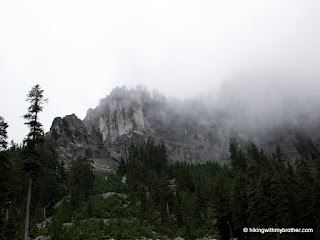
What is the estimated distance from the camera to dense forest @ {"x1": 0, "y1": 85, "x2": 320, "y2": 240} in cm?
3378

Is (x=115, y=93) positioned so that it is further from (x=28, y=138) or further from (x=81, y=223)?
(x=28, y=138)

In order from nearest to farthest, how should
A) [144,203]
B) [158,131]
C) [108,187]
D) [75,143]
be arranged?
[144,203]
[108,187]
[75,143]
[158,131]

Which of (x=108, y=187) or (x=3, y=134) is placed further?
(x=108, y=187)

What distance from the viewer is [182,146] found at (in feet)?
586

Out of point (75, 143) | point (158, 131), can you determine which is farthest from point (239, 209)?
point (158, 131)

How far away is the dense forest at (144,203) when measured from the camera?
3378cm

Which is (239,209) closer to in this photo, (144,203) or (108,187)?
(144,203)

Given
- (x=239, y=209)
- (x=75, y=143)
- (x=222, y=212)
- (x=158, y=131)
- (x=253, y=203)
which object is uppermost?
(x=158, y=131)

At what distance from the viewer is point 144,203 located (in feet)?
196

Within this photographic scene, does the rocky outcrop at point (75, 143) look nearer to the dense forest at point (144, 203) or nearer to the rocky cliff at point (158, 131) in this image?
the rocky cliff at point (158, 131)

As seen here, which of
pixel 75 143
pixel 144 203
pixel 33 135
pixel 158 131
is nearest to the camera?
pixel 33 135

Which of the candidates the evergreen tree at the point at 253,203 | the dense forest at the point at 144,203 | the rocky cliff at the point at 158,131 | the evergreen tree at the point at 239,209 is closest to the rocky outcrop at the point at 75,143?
the rocky cliff at the point at 158,131

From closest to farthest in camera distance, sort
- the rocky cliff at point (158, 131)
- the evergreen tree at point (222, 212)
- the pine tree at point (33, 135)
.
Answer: the pine tree at point (33, 135), the evergreen tree at point (222, 212), the rocky cliff at point (158, 131)

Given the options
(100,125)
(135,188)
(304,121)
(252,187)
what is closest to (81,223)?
(135,188)
